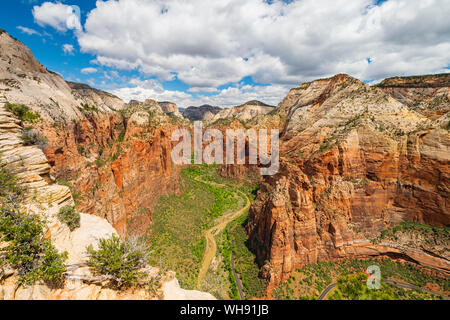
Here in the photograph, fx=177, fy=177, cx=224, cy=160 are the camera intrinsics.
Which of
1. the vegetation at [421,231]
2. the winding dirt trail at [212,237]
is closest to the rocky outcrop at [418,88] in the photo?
the vegetation at [421,231]

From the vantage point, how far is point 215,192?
77.7 metres

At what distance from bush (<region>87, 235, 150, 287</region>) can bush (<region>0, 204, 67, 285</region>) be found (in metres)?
1.56

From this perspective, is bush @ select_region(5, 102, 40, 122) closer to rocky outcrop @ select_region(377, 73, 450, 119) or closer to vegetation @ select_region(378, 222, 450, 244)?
vegetation @ select_region(378, 222, 450, 244)

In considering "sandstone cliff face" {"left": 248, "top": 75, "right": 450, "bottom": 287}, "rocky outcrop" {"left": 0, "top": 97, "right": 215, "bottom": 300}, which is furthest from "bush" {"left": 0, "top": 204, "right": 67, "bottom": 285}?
"sandstone cliff face" {"left": 248, "top": 75, "right": 450, "bottom": 287}

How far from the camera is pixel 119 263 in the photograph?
955 centimetres

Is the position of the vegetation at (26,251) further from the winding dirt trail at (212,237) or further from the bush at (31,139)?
the winding dirt trail at (212,237)

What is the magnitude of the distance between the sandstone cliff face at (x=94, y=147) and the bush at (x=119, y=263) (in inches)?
482

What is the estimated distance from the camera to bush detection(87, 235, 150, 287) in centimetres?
957

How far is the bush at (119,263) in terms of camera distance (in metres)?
9.57

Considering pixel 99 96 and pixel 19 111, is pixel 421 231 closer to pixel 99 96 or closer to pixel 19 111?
pixel 19 111

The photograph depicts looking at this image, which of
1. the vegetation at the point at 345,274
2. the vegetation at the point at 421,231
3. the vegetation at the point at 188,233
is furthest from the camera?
the vegetation at the point at 188,233
